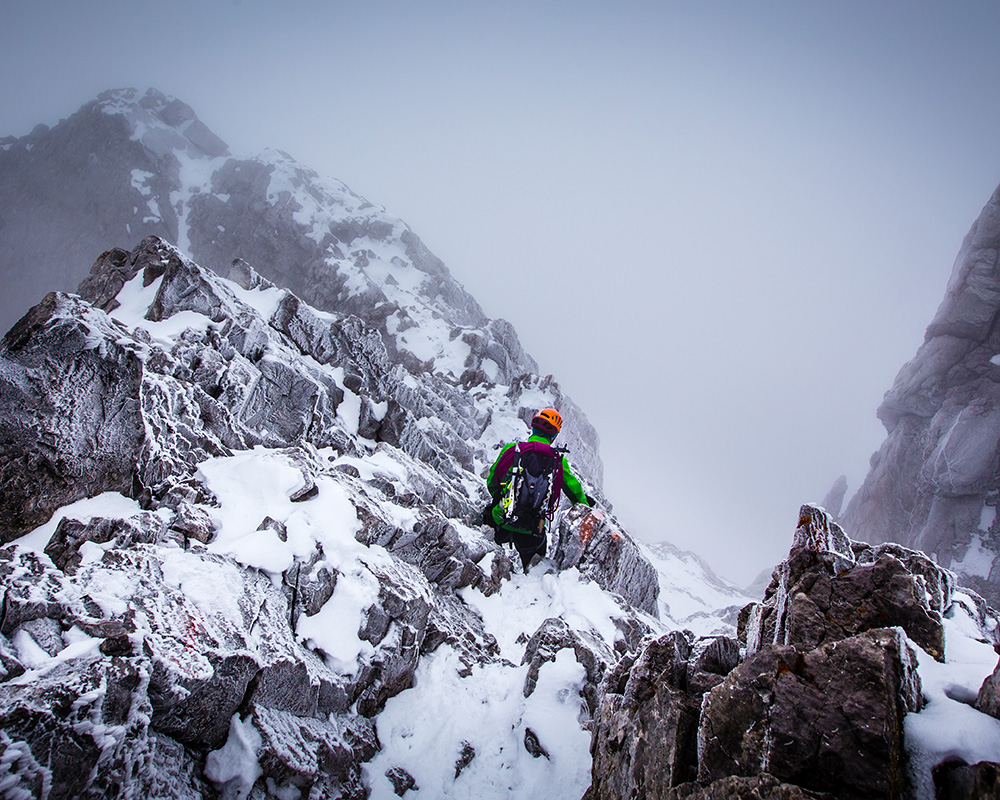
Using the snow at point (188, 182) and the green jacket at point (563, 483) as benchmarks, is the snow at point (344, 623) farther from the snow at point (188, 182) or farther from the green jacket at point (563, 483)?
the snow at point (188, 182)

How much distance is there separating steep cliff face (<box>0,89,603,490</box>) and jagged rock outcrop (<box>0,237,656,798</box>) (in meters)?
33.1

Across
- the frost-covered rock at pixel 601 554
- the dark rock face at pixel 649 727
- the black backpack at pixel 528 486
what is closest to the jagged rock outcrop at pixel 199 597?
the dark rock face at pixel 649 727

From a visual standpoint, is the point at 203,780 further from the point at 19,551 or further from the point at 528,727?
the point at 528,727

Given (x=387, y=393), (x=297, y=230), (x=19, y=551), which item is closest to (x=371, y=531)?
(x=19, y=551)

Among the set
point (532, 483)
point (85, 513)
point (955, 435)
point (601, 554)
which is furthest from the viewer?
point (955, 435)

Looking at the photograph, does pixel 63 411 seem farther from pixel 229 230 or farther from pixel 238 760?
pixel 229 230

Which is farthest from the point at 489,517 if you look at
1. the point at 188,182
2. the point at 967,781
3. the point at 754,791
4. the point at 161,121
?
the point at 161,121

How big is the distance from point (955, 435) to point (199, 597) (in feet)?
208

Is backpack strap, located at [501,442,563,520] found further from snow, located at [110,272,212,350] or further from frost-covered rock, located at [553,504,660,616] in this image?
snow, located at [110,272,212,350]

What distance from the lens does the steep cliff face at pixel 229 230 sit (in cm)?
4853

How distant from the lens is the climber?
10.1 m

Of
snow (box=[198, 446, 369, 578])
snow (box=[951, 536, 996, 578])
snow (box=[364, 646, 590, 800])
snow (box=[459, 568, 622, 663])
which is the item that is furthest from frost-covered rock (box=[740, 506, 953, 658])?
snow (box=[951, 536, 996, 578])

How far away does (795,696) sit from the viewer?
3.68 meters

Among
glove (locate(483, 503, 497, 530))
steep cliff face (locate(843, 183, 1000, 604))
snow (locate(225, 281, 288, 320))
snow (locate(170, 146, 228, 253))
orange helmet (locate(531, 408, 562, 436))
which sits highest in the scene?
snow (locate(170, 146, 228, 253))
